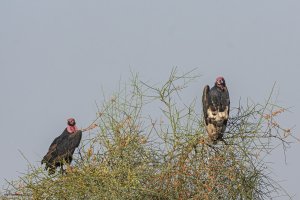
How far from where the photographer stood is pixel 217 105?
12.0 meters

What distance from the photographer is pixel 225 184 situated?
9539mm

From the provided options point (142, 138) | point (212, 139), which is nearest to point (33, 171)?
point (142, 138)

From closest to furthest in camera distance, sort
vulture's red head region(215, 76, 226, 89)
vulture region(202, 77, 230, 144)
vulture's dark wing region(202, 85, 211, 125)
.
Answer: vulture region(202, 77, 230, 144)
vulture's dark wing region(202, 85, 211, 125)
vulture's red head region(215, 76, 226, 89)

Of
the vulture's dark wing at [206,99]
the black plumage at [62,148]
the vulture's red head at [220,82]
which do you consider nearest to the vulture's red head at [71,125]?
the black plumage at [62,148]

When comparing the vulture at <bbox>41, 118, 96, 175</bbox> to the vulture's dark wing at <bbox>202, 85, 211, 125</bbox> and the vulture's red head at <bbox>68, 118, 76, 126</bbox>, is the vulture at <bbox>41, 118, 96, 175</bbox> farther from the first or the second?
the vulture's dark wing at <bbox>202, 85, 211, 125</bbox>

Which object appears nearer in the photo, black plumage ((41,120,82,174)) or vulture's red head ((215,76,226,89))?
vulture's red head ((215,76,226,89))

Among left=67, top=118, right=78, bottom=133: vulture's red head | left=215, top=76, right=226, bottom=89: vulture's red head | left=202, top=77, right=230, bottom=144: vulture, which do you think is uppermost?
left=67, top=118, right=78, bottom=133: vulture's red head

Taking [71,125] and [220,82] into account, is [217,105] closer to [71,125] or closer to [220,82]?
[220,82]

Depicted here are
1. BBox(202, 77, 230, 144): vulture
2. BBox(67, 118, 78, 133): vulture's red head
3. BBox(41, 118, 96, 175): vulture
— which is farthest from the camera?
BBox(67, 118, 78, 133): vulture's red head

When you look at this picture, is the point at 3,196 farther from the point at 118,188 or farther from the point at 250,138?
the point at 250,138

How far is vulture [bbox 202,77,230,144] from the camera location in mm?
11156

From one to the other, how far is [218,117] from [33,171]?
3.04 meters

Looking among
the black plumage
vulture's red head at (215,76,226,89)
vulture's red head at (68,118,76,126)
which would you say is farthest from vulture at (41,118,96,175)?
vulture's red head at (215,76,226,89)

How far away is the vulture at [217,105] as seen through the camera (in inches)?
439
